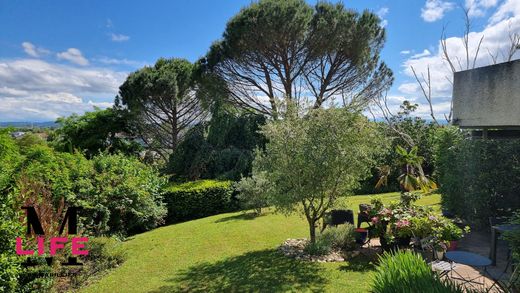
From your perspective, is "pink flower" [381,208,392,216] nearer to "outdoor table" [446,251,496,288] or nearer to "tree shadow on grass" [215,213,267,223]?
"outdoor table" [446,251,496,288]

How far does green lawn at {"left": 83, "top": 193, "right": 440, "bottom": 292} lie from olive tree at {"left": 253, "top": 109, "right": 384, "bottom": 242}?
1.48 m

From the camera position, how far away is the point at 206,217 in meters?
13.4

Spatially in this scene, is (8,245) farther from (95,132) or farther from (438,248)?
(95,132)

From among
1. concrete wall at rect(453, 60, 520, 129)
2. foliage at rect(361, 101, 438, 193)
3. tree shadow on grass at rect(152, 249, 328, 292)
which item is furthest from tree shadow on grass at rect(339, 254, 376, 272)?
foliage at rect(361, 101, 438, 193)

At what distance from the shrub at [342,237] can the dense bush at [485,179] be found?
323 centimetres

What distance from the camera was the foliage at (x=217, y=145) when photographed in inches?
659

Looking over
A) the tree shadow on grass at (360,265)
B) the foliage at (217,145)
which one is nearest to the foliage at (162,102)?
the foliage at (217,145)

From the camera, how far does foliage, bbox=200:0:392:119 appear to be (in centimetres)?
1638

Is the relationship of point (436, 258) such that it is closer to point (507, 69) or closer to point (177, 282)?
point (507, 69)

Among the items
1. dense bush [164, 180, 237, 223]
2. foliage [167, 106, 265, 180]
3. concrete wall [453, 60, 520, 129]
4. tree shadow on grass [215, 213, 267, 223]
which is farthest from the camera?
foliage [167, 106, 265, 180]

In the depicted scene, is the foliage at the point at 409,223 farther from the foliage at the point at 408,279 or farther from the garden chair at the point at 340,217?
the foliage at the point at 408,279

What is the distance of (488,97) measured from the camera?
5.63 m

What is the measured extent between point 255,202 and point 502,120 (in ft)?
28.5

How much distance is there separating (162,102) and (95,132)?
4.63 meters
